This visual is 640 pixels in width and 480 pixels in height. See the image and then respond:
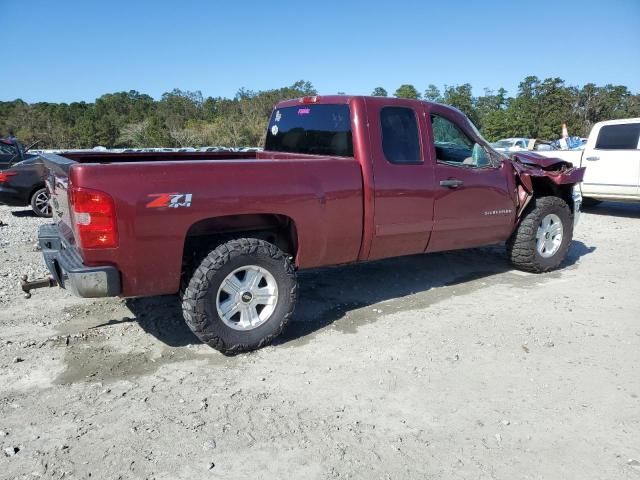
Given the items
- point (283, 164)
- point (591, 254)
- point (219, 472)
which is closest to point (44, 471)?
point (219, 472)

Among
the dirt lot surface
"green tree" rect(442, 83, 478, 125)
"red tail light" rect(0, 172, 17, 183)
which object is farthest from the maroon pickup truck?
"green tree" rect(442, 83, 478, 125)

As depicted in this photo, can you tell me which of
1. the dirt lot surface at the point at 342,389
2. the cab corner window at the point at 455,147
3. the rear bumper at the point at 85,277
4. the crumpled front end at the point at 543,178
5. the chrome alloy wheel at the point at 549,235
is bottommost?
the dirt lot surface at the point at 342,389

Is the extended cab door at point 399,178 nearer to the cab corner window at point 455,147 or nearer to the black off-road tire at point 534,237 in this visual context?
the cab corner window at point 455,147

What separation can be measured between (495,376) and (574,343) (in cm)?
99

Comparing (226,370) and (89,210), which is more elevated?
(89,210)

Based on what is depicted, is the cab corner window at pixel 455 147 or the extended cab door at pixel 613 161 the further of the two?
the extended cab door at pixel 613 161

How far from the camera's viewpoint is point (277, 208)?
3904mm

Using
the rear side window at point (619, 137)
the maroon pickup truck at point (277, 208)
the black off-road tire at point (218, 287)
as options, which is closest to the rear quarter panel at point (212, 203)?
the maroon pickup truck at point (277, 208)

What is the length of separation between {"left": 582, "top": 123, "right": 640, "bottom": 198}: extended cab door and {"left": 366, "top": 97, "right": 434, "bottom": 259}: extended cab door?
682 centimetres

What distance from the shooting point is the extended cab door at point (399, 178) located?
4.47 metres

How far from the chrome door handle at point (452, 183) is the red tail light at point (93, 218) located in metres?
2.96

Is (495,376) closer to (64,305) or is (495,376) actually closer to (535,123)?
(64,305)

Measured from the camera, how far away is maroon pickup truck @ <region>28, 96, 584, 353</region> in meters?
3.38

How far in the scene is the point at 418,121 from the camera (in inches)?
191
